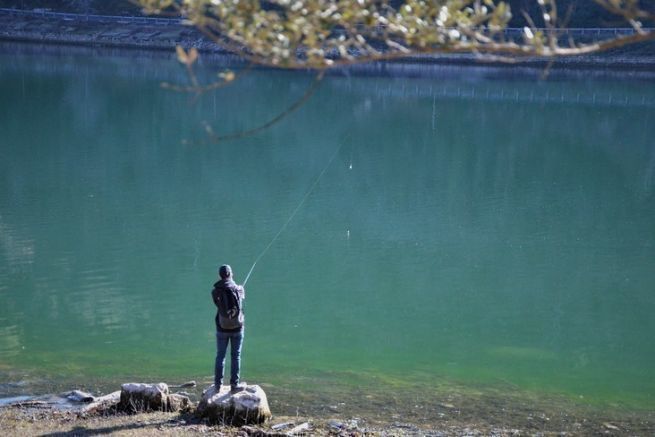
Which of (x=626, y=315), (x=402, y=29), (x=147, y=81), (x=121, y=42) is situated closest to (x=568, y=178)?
(x=626, y=315)

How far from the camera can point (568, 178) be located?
23.6 meters

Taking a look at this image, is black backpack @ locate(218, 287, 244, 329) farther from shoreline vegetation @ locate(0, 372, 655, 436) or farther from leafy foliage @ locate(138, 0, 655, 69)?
leafy foliage @ locate(138, 0, 655, 69)

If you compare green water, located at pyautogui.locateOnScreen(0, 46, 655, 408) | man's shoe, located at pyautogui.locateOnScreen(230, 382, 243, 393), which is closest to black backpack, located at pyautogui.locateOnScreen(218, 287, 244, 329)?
man's shoe, located at pyautogui.locateOnScreen(230, 382, 243, 393)

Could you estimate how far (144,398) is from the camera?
814cm

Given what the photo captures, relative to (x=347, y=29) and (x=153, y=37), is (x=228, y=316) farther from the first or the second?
(x=153, y=37)

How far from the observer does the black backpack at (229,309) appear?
25.3 feet

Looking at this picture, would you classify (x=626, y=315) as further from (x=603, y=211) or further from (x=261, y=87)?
(x=261, y=87)

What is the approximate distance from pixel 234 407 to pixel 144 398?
0.81 m

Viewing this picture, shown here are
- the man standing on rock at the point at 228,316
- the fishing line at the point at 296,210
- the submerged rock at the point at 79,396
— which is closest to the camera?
the man standing on rock at the point at 228,316

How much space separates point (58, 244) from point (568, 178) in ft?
43.8

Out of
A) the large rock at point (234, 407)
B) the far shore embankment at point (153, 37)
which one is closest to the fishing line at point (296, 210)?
the large rock at point (234, 407)

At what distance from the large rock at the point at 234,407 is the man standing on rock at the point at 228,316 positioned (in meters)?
0.12

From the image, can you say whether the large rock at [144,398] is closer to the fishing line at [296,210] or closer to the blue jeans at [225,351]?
the blue jeans at [225,351]

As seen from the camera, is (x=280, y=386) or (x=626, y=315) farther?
(x=626, y=315)
